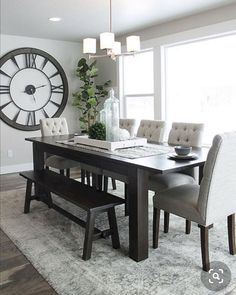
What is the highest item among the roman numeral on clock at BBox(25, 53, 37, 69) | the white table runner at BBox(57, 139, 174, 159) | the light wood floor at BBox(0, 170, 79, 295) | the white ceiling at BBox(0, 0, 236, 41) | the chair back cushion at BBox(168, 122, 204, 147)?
the white ceiling at BBox(0, 0, 236, 41)

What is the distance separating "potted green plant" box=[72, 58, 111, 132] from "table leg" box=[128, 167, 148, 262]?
3.45 m

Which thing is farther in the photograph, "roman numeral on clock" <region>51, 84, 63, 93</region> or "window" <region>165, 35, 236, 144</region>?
"roman numeral on clock" <region>51, 84, 63, 93</region>

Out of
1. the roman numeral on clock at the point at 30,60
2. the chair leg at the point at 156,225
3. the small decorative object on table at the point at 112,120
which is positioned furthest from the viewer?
the roman numeral on clock at the point at 30,60

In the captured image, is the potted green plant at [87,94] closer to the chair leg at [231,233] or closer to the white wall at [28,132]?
the white wall at [28,132]

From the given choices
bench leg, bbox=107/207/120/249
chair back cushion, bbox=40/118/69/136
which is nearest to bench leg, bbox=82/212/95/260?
bench leg, bbox=107/207/120/249

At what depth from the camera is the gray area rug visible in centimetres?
206

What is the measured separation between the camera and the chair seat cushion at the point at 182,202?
7.27 feet

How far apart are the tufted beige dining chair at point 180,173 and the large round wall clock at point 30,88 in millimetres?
3149

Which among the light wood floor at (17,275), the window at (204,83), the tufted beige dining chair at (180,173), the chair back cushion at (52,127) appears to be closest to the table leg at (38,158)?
the chair back cushion at (52,127)

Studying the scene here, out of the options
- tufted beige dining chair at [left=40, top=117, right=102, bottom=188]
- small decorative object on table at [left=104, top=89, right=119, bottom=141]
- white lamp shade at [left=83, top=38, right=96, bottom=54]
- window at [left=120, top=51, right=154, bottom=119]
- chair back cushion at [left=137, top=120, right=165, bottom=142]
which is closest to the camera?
small decorative object on table at [left=104, top=89, right=119, bottom=141]

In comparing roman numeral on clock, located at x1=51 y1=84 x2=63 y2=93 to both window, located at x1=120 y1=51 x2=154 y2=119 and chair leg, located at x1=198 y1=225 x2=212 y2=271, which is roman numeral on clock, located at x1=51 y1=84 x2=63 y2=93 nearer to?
window, located at x1=120 y1=51 x2=154 y2=119

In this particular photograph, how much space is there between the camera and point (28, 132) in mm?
5766

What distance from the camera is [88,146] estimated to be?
3.09 m

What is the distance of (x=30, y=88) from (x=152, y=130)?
290 cm
